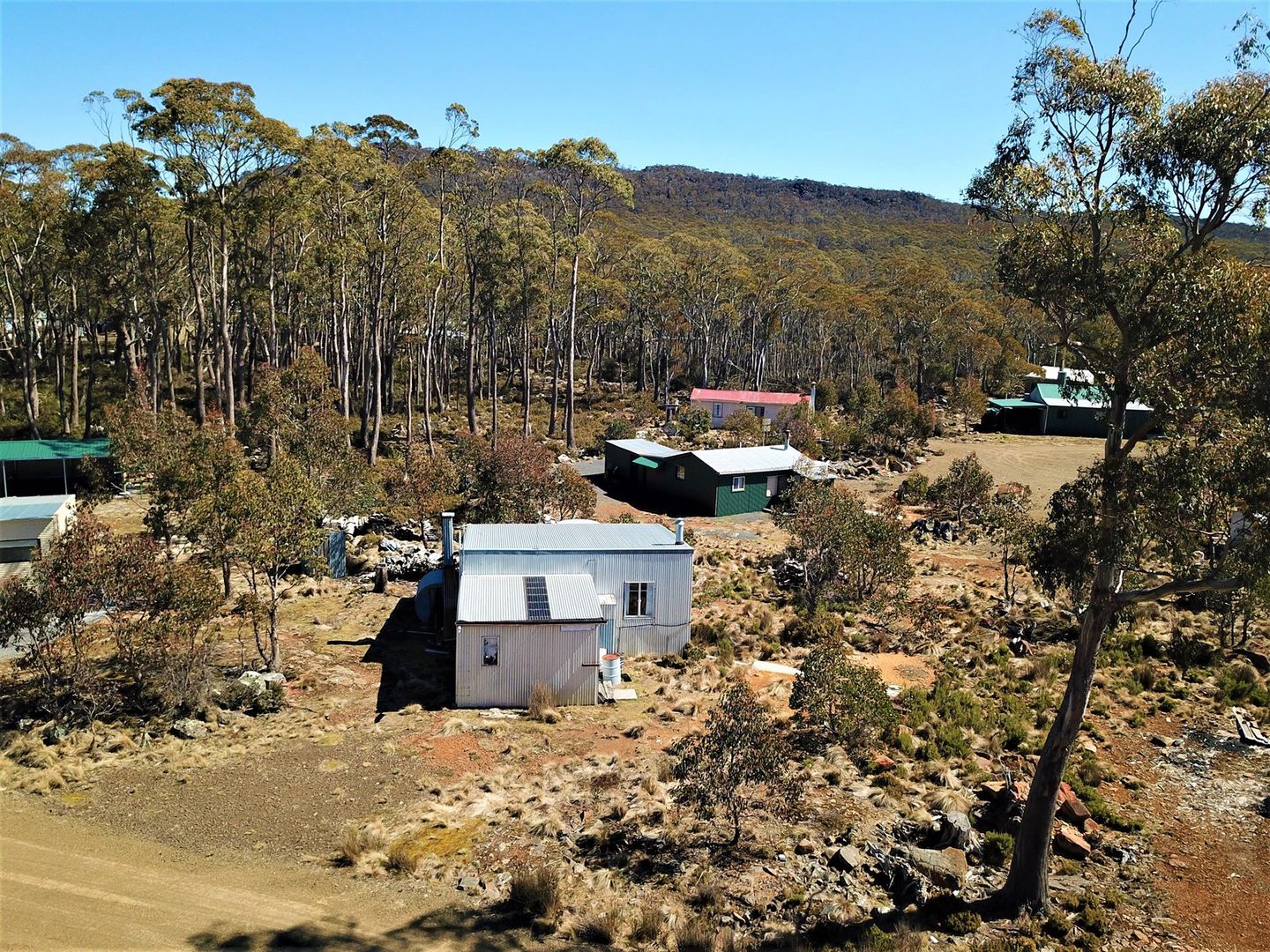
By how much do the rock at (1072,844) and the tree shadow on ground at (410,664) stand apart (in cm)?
1268

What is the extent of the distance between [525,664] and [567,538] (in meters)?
5.18

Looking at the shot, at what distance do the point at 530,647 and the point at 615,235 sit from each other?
245ft

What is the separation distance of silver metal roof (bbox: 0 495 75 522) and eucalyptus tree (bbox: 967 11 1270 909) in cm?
2878

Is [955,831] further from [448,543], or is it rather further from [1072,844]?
[448,543]

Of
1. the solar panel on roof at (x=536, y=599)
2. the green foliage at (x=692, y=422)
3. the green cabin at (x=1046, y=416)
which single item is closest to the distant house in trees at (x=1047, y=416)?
the green cabin at (x=1046, y=416)

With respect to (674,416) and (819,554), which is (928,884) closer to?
(819,554)

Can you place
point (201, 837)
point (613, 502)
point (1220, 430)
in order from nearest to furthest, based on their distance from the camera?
point (1220, 430), point (201, 837), point (613, 502)

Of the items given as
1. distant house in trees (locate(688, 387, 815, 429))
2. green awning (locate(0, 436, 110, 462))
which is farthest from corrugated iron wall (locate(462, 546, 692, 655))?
distant house in trees (locate(688, 387, 815, 429))

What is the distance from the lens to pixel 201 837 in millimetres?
14094

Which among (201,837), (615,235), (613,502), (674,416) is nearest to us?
(201,837)

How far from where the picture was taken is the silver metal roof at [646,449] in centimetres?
4365

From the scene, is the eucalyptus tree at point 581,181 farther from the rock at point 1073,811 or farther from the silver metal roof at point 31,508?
the rock at point 1073,811

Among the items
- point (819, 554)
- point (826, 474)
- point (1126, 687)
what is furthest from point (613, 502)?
point (1126, 687)

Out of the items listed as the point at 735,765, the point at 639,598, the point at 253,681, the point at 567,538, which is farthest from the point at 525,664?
the point at 735,765
